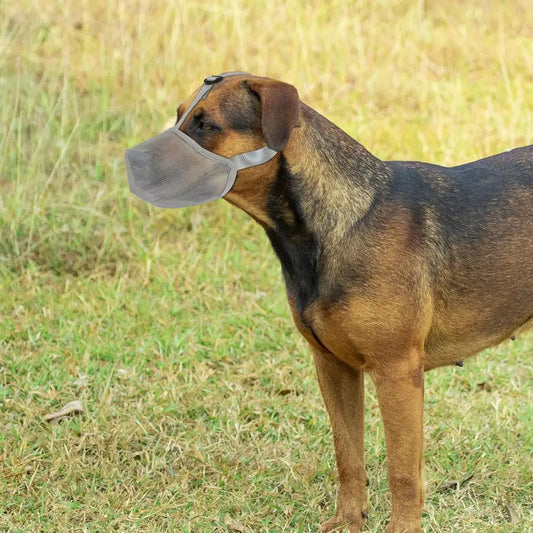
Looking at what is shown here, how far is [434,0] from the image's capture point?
10.0 meters

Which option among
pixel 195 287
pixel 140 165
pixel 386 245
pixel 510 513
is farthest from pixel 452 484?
pixel 195 287

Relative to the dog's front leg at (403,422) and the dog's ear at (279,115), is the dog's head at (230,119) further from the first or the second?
the dog's front leg at (403,422)

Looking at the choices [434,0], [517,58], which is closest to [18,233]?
[517,58]

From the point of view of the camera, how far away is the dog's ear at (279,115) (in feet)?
10.2

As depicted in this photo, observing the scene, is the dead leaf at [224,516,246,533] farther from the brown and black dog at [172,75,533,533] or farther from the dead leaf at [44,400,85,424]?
the dead leaf at [44,400,85,424]

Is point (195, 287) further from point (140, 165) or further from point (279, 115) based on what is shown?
point (279, 115)

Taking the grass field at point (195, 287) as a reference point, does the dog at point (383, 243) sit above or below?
above

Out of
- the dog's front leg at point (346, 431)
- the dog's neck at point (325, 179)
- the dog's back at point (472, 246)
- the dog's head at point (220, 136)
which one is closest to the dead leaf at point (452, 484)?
the dog's front leg at point (346, 431)

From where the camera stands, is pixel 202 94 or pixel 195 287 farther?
pixel 195 287

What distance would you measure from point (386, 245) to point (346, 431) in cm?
91

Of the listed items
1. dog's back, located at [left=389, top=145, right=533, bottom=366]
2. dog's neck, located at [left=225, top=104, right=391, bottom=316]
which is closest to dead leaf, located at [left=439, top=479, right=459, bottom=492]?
dog's back, located at [left=389, top=145, right=533, bottom=366]

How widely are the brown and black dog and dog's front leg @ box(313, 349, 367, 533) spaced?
2cm

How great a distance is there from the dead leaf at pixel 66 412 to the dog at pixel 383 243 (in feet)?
5.22

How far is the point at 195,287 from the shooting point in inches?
235
